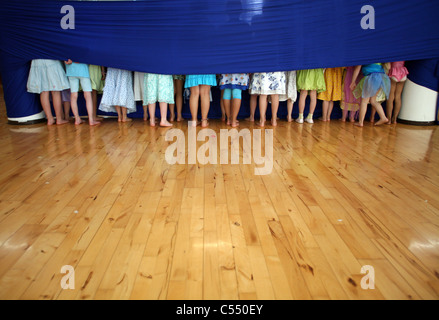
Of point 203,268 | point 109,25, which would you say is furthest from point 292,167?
point 109,25

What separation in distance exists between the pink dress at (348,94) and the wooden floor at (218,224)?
1.35 meters

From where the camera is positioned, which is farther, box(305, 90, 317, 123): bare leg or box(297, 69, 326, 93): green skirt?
box(305, 90, 317, 123): bare leg

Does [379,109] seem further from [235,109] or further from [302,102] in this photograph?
[235,109]

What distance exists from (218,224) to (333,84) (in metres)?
3.29

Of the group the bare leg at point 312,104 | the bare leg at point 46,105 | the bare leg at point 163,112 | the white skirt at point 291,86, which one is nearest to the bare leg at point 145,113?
the bare leg at point 163,112

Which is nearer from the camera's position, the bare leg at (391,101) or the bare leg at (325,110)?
the bare leg at (391,101)

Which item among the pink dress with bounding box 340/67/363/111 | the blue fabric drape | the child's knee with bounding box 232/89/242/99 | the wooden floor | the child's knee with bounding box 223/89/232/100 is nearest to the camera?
the wooden floor

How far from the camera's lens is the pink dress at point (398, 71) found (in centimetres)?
429

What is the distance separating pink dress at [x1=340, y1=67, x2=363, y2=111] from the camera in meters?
Answer: 4.51

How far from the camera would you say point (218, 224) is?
1.92 m

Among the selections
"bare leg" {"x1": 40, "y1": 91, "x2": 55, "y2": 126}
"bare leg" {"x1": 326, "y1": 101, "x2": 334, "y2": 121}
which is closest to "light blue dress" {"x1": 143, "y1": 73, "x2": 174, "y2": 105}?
"bare leg" {"x1": 40, "y1": 91, "x2": 55, "y2": 126}

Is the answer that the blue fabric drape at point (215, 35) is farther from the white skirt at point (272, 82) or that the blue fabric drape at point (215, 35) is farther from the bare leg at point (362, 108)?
the bare leg at point (362, 108)

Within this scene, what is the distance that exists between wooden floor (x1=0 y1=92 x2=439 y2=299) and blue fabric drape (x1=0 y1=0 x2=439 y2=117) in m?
1.36

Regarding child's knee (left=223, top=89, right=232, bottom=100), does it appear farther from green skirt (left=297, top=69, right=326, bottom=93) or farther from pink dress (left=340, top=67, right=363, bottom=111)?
pink dress (left=340, top=67, right=363, bottom=111)
